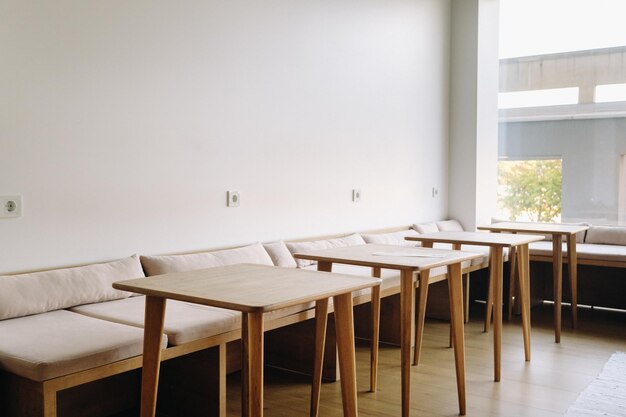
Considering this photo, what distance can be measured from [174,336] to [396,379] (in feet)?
4.85

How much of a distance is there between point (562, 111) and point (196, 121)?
400cm

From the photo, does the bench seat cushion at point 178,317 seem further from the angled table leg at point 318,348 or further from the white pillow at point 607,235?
the white pillow at point 607,235

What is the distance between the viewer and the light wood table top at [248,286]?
194cm

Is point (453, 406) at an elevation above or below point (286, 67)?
below

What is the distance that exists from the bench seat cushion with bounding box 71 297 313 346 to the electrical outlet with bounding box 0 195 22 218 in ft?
1.58

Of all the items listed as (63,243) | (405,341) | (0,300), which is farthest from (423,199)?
(0,300)

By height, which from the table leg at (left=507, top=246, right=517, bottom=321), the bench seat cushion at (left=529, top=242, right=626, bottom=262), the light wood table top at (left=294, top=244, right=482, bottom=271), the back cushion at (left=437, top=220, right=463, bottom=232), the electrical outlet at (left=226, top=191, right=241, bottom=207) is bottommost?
the table leg at (left=507, top=246, right=517, bottom=321)

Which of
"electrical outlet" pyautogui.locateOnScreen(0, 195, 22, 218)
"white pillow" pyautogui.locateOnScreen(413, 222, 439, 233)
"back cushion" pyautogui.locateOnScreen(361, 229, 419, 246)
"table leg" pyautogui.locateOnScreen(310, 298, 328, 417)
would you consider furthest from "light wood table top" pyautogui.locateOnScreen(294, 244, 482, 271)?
"white pillow" pyautogui.locateOnScreen(413, 222, 439, 233)

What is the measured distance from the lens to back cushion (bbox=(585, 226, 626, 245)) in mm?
→ 5574

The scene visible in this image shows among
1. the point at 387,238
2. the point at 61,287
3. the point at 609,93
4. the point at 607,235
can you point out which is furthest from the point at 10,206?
the point at 609,93

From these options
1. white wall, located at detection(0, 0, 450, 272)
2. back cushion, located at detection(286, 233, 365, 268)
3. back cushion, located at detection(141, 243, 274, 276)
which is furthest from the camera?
back cushion, located at detection(286, 233, 365, 268)

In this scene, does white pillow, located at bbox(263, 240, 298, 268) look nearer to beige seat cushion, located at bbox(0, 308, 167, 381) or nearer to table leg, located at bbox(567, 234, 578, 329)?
beige seat cushion, located at bbox(0, 308, 167, 381)

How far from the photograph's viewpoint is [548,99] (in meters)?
6.14

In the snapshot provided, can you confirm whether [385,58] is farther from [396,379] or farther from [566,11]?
[396,379]
